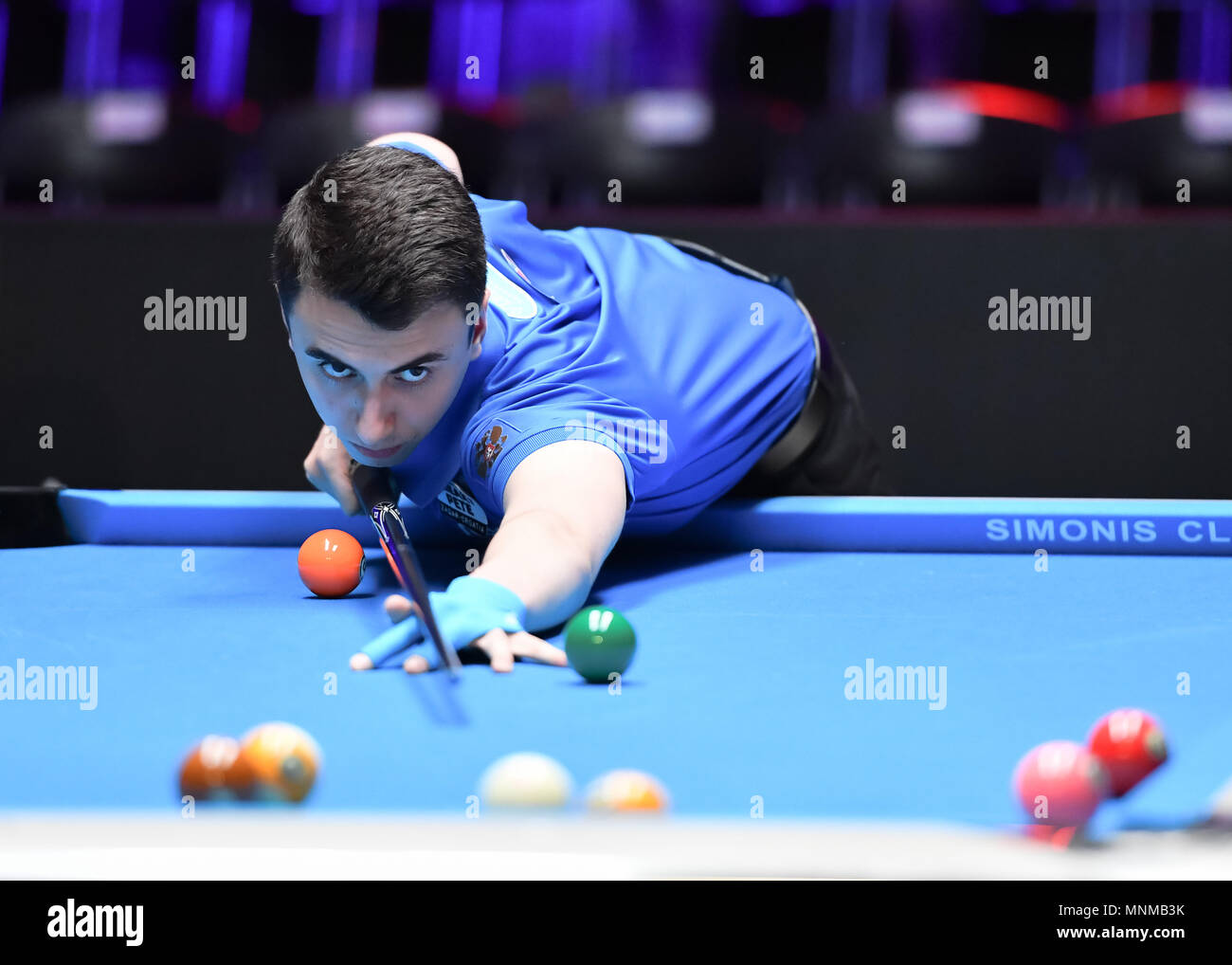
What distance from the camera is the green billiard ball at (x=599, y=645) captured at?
186 cm

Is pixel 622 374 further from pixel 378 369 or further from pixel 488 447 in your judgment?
pixel 378 369

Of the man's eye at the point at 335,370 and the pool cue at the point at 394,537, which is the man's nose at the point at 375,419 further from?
the pool cue at the point at 394,537

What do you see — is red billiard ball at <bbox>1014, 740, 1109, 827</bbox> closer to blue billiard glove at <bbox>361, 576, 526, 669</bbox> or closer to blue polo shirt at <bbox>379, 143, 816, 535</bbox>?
blue billiard glove at <bbox>361, 576, 526, 669</bbox>

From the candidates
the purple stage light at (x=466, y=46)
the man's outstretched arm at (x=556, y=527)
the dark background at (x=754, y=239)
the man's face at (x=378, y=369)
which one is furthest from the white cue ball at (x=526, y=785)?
the purple stage light at (x=466, y=46)

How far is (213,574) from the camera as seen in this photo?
2754 mm

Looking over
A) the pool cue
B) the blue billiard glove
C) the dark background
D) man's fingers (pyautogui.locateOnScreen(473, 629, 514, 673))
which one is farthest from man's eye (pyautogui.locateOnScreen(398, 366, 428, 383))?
the dark background

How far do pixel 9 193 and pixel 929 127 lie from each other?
367 cm

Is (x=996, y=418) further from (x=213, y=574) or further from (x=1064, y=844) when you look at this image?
(x=1064, y=844)

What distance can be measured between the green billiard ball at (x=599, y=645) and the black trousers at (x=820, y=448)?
4.83 feet

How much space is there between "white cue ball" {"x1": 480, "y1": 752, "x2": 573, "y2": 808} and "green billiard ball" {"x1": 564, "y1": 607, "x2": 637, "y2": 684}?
47cm

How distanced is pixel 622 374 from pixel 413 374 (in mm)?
507

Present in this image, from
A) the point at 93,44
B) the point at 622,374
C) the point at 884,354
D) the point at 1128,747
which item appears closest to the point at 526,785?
the point at 1128,747
